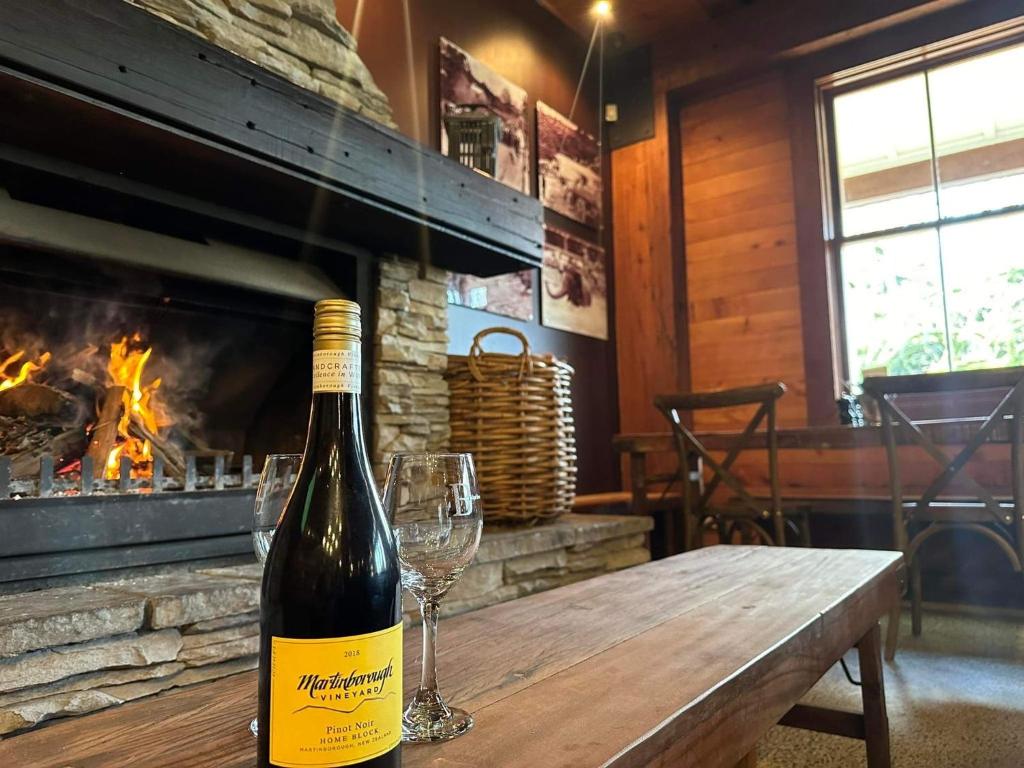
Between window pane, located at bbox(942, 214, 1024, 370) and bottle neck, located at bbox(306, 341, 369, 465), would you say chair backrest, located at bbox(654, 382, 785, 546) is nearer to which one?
window pane, located at bbox(942, 214, 1024, 370)

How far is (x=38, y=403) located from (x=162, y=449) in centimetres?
28

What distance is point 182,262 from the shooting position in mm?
1591

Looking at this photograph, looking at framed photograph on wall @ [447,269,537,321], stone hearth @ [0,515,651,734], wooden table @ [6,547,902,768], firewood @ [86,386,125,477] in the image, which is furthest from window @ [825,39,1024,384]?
firewood @ [86,386,125,477]

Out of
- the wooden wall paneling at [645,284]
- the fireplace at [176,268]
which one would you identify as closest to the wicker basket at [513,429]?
the fireplace at [176,268]

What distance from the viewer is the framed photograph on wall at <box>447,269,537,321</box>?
2.98 m

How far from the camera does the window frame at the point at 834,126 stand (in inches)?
138

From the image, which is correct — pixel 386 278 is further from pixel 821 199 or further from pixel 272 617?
pixel 821 199

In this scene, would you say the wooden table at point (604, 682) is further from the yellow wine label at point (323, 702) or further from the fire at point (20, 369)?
the fire at point (20, 369)

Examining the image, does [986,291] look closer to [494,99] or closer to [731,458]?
[731,458]

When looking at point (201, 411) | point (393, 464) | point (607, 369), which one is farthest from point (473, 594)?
point (607, 369)

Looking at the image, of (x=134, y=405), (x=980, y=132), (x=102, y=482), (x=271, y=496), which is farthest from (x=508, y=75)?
(x=271, y=496)

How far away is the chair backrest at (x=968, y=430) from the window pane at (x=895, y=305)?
1273 mm

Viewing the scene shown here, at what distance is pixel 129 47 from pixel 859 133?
3745 mm

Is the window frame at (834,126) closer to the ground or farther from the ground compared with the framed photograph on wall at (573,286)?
farther from the ground
